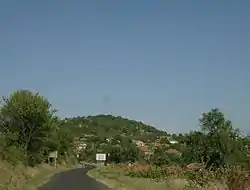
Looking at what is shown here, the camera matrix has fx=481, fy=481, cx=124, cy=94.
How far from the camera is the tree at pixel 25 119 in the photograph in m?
58.1

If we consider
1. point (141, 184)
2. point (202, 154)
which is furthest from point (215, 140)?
point (141, 184)

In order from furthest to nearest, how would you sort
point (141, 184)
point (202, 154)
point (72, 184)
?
point (202, 154) < point (72, 184) < point (141, 184)

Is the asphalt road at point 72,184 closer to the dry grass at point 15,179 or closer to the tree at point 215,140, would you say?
the dry grass at point 15,179

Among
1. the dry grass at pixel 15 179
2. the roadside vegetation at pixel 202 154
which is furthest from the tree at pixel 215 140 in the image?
the dry grass at pixel 15 179

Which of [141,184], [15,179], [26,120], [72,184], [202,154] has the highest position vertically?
[26,120]

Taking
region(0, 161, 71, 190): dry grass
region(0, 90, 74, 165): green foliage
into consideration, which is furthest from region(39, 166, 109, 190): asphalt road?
region(0, 90, 74, 165): green foliage

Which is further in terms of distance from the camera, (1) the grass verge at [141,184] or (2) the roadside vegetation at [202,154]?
(2) the roadside vegetation at [202,154]

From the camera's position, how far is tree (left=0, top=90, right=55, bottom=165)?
58125 millimetres

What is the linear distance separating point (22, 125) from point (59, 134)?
115ft

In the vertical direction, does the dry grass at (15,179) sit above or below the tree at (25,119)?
below

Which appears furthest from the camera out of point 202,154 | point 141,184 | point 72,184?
point 202,154

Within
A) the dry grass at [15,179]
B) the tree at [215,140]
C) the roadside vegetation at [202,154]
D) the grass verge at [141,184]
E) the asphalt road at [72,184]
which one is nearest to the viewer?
the grass verge at [141,184]

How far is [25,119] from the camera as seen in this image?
59.2 m

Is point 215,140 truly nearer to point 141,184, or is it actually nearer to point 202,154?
point 202,154
